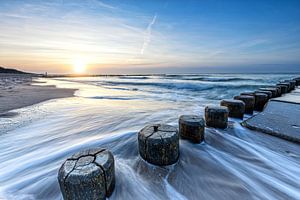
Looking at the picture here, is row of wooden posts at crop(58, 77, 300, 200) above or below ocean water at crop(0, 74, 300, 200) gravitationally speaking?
above

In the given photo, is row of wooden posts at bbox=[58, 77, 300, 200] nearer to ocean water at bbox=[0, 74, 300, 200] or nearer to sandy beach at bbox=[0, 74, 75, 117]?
ocean water at bbox=[0, 74, 300, 200]

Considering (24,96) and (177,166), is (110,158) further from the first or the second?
(24,96)

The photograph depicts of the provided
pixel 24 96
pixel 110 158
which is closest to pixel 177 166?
pixel 110 158

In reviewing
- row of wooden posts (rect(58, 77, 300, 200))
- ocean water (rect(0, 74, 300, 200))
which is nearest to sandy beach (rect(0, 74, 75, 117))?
ocean water (rect(0, 74, 300, 200))

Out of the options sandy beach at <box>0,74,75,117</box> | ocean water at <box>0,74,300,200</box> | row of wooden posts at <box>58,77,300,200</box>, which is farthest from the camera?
sandy beach at <box>0,74,75,117</box>

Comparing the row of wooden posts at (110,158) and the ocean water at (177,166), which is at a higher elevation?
the row of wooden posts at (110,158)

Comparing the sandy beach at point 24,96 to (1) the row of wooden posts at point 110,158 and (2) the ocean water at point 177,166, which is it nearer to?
(2) the ocean water at point 177,166

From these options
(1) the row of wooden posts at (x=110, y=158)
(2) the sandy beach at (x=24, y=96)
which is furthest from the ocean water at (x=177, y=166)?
(2) the sandy beach at (x=24, y=96)

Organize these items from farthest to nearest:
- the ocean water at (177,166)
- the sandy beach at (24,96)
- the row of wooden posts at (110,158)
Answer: the sandy beach at (24,96)
the ocean water at (177,166)
the row of wooden posts at (110,158)

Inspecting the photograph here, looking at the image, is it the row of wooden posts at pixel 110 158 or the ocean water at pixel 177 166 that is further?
the ocean water at pixel 177 166

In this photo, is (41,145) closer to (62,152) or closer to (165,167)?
(62,152)

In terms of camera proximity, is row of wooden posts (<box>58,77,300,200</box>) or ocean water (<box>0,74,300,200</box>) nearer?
row of wooden posts (<box>58,77,300,200</box>)

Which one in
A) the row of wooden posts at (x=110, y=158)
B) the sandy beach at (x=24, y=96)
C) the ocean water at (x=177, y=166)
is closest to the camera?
the row of wooden posts at (x=110, y=158)

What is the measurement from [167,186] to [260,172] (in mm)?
1285
